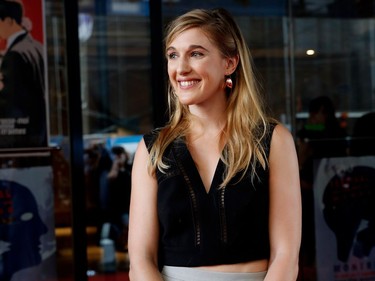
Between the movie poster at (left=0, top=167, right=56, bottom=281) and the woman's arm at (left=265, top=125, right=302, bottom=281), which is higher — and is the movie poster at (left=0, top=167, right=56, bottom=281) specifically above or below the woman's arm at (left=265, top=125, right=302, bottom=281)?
below

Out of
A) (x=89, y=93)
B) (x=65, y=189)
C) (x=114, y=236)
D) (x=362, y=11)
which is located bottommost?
(x=114, y=236)

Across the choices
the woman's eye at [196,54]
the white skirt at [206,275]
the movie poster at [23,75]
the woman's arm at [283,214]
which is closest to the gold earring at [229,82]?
the woman's eye at [196,54]

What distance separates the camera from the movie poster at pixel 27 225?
4.06m

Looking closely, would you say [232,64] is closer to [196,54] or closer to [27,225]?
[196,54]

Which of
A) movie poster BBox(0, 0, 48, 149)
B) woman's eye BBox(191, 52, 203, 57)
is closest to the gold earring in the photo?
woman's eye BBox(191, 52, 203, 57)

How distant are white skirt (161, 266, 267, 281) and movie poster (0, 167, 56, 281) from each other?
2.56 meters

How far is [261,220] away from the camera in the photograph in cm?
167

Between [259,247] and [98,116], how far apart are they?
14.7ft

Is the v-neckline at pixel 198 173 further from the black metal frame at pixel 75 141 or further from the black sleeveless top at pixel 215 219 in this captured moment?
the black metal frame at pixel 75 141

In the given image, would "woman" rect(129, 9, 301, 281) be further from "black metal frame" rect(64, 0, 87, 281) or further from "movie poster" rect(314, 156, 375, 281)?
"movie poster" rect(314, 156, 375, 281)

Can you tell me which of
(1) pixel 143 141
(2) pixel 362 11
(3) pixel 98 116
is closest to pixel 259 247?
(1) pixel 143 141

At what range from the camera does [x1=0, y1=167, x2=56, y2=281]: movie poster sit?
4.06 metres

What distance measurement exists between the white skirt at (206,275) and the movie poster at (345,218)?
9.76ft

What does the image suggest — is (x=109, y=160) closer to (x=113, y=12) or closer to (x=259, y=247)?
(x=113, y=12)
